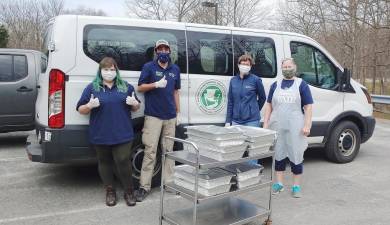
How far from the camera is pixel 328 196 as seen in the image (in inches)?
211

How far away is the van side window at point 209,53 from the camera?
545cm

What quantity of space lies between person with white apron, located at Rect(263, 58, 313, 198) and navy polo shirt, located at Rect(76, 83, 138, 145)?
186 centimetres

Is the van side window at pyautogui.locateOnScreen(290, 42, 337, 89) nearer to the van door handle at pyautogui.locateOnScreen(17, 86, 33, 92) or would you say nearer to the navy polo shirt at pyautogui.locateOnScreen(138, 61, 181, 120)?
the navy polo shirt at pyautogui.locateOnScreen(138, 61, 181, 120)

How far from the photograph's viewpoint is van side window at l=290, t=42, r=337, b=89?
640 centimetres

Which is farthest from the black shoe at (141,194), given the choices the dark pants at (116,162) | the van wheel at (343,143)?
the van wheel at (343,143)

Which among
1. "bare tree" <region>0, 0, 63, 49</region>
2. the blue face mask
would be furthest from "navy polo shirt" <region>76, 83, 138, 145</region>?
"bare tree" <region>0, 0, 63, 49</region>

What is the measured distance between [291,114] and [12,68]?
5434 mm

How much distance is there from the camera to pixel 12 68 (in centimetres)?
770

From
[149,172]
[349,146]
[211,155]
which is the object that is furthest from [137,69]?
[349,146]

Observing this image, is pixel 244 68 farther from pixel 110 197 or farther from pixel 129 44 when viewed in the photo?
pixel 110 197

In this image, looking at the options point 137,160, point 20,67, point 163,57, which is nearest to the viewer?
point 163,57

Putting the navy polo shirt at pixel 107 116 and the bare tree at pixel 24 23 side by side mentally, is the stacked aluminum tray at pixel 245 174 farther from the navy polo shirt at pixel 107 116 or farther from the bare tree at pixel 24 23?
the bare tree at pixel 24 23

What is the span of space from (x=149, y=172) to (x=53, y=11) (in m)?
42.4

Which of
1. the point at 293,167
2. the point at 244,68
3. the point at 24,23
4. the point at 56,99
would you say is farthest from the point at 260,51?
the point at 24,23
